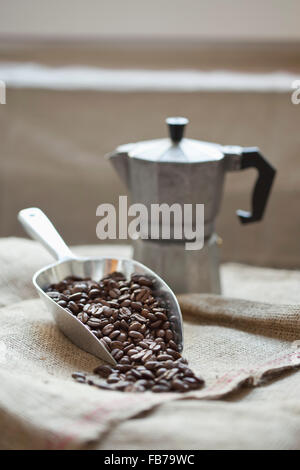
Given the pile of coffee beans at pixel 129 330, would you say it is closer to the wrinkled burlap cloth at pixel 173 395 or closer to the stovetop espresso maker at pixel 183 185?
the wrinkled burlap cloth at pixel 173 395

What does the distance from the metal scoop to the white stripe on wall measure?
0.68m

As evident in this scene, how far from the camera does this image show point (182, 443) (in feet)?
2.30

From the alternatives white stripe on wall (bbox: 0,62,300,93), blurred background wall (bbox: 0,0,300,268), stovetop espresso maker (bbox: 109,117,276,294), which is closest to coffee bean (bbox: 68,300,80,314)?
stovetop espresso maker (bbox: 109,117,276,294)

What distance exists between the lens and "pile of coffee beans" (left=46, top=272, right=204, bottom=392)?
0.86m

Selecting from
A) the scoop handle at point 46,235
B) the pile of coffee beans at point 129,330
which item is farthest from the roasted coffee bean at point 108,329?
the scoop handle at point 46,235

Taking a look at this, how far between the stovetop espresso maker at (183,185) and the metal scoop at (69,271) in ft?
0.35

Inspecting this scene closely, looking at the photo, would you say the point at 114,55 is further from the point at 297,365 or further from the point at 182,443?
the point at 182,443

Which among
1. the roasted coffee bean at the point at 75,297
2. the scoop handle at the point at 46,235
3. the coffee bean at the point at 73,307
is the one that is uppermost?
the scoop handle at the point at 46,235

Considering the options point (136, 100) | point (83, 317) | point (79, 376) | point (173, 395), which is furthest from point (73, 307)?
point (136, 100)

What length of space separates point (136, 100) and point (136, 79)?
0.07 meters

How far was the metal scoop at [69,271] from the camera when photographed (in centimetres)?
100

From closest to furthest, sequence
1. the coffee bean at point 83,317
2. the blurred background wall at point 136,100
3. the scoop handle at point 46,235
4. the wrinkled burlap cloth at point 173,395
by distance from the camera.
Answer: the wrinkled burlap cloth at point 173,395, the coffee bean at point 83,317, the scoop handle at point 46,235, the blurred background wall at point 136,100
